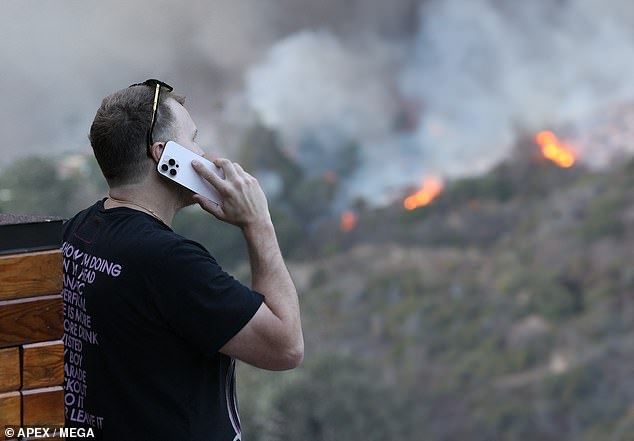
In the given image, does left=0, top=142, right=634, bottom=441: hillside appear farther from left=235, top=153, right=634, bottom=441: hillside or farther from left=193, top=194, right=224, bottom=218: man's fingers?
left=193, top=194, right=224, bottom=218: man's fingers

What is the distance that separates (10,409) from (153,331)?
0.26m

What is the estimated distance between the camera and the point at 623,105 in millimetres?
11578

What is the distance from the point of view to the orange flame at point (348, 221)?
11.4 metres

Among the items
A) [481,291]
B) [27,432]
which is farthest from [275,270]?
[481,291]

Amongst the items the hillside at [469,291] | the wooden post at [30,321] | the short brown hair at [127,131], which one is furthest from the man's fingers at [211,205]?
the hillside at [469,291]

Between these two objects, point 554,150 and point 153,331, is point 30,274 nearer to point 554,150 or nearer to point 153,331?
point 153,331

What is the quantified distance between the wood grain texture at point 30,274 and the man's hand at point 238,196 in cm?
28

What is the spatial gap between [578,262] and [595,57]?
2.58 meters

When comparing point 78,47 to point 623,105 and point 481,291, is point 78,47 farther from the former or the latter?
point 623,105

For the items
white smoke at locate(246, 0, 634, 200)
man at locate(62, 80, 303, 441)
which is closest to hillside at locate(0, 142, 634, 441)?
white smoke at locate(246, 0, 634, 200)

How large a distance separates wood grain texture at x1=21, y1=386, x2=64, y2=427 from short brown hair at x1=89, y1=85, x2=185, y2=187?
1.21 feet

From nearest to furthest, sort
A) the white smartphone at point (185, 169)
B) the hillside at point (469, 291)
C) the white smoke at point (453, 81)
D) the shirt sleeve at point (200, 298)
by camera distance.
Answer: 1. the shirt sleeve at point (200, 298)
2. the white smartphone at point (185, 169)
3. the hillside at point (469, 291)
4. the white smoke at point (453, 81)

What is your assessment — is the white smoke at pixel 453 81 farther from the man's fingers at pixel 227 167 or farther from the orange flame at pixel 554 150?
the man's fingers at pixel 227 167

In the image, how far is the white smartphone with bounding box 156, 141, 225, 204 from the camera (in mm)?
1562
